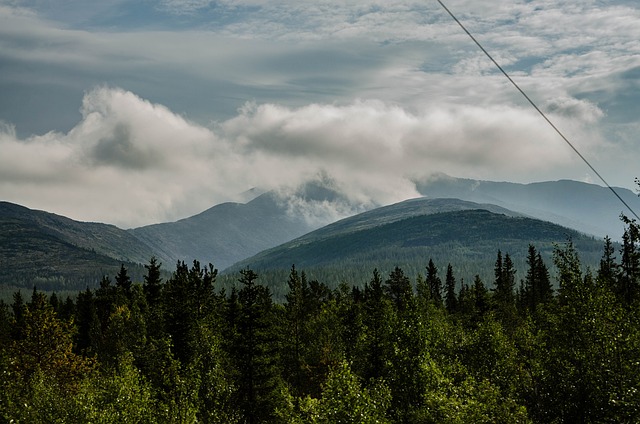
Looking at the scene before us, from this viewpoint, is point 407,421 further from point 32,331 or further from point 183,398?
point 32,331

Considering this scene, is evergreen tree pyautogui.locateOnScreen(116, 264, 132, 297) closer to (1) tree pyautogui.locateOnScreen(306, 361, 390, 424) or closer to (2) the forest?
(2) the forest

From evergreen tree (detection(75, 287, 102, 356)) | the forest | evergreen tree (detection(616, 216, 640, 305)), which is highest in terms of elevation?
evergreen tree (detection(616, 216, 640, 305))

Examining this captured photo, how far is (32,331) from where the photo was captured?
58500mm

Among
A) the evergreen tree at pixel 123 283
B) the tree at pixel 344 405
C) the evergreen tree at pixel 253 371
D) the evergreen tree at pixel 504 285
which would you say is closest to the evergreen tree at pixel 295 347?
the evergreen tree at pixel 253 371

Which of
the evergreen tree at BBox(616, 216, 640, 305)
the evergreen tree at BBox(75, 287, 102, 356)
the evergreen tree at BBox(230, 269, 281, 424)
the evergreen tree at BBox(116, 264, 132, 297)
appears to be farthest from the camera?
the evergreen tree at BBox(116, 264, 132, 297)

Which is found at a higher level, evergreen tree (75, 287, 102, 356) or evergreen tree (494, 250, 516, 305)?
evergreen tree (494, 250, 516, 305)

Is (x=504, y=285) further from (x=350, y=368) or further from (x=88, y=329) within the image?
(x=350, y=368)

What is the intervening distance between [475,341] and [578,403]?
1556 centimetres

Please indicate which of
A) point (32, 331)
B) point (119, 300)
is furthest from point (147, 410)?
point (119, 300)

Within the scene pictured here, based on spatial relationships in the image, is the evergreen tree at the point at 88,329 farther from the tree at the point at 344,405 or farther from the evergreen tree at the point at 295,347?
the tree at the point at 344,405

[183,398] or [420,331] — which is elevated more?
[420,331]

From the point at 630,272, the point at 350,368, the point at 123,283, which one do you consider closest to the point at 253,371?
the point at 350,368

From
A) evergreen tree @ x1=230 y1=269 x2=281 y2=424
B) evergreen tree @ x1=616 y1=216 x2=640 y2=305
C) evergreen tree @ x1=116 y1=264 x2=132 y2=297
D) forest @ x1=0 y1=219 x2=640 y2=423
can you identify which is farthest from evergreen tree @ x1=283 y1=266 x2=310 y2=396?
evergreen tree @ x1=116 y1=264 x2=132 y2=297

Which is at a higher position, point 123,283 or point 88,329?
point 123,283
